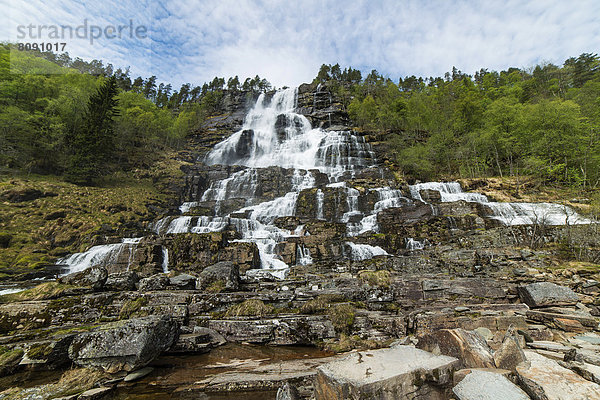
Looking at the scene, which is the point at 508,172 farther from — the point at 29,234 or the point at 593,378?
the point at 29,234

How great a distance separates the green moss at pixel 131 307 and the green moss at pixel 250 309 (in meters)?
3.16

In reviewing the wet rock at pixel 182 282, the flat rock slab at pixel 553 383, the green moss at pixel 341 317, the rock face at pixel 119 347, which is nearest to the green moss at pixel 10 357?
the rock face at pixel 119 347

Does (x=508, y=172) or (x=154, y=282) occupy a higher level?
(x=508, y=172)

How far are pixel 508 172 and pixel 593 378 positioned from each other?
40.0m

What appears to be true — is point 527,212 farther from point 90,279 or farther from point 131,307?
point 90,279

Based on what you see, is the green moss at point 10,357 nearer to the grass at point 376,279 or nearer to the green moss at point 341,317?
the green moss at point 341,317

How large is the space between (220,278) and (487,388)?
31.8ft

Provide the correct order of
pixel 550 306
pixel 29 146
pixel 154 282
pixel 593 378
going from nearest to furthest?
pixel 593 378 → pixel 550 306 → pixel 154 282 → pixel 29 146

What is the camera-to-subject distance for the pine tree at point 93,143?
28.0m

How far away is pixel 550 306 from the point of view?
7.67 meters

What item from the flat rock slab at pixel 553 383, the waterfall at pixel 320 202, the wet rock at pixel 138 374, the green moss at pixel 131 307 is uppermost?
the waterfall at pixel 320 202

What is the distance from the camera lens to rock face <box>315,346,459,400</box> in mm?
2838

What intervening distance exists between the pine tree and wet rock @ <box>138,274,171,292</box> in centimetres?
2643

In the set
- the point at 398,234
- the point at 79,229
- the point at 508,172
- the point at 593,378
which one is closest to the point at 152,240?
the point at 79,229
